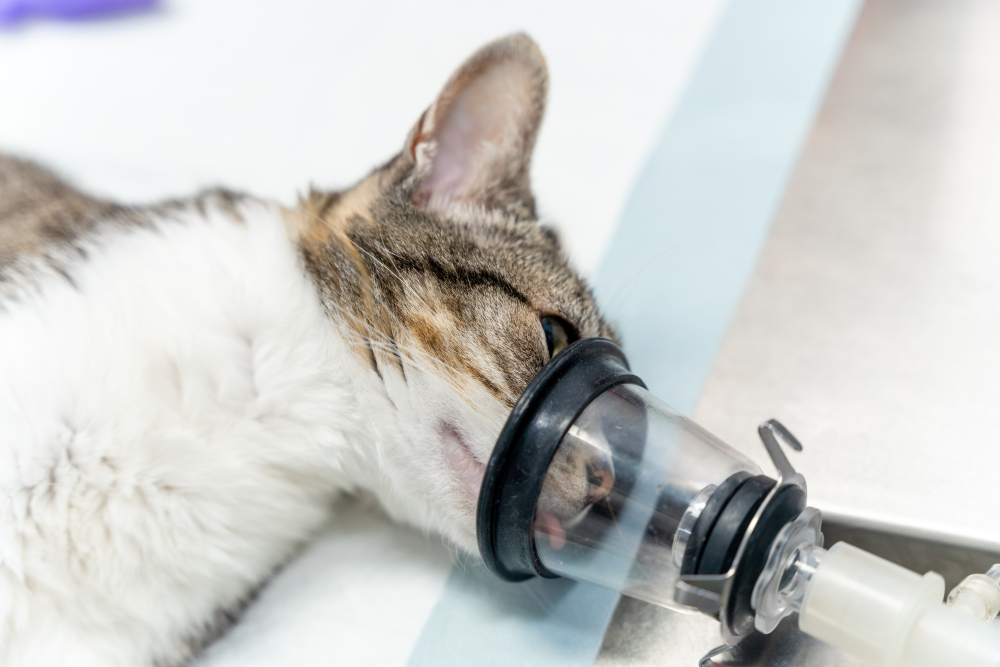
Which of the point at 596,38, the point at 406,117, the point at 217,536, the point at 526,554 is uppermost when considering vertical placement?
the point at 596,38

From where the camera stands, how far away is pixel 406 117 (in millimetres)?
2326

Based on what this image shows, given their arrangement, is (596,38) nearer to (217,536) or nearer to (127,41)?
(127,41)

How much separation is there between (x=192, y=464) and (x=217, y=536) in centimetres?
15

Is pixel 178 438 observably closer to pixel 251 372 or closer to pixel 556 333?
pixel 251 372

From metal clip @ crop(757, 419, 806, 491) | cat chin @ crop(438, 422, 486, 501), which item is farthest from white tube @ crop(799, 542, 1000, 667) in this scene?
cat chin @ crop(438, 422, 486, 501)

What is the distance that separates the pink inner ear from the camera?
1475mm

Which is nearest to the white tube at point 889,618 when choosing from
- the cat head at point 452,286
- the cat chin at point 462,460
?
the cat head at point 452,286

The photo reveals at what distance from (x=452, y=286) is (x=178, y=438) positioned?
54 centimetres

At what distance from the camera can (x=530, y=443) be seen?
3.60ft

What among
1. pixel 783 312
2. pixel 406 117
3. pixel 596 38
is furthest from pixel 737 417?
pixel 596 38

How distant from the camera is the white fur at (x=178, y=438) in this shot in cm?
124

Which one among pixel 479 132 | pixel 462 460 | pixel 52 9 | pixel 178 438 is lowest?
pixel 178 438

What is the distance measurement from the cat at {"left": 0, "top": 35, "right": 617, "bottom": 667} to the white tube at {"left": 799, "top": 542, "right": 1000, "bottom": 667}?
37cm

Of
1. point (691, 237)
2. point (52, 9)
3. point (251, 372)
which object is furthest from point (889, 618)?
point (52, 9)
